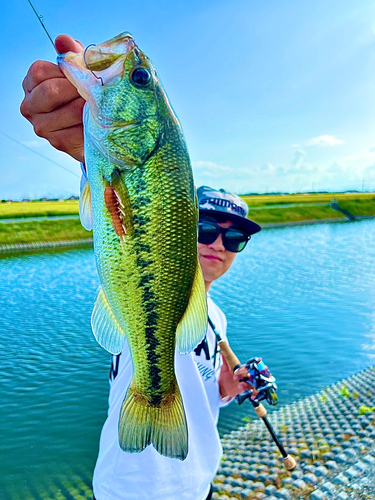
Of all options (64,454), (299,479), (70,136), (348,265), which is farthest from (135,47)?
(348,265)

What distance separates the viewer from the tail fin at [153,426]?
5.46 feet

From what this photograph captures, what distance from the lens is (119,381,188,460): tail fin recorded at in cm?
166

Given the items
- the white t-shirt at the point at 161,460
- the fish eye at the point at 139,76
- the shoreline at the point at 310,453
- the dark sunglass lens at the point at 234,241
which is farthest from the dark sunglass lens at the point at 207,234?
the shoreline at the point at 310,453

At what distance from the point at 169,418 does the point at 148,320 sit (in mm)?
449

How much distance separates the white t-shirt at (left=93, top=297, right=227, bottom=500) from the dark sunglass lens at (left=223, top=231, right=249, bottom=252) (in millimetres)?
1073

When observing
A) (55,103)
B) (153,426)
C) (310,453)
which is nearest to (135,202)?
(55,103)

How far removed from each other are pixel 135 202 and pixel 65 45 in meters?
0.72

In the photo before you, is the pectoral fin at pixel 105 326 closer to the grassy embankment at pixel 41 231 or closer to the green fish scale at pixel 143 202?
the green fish scale at pixel 143 202

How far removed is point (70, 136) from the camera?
1851mm

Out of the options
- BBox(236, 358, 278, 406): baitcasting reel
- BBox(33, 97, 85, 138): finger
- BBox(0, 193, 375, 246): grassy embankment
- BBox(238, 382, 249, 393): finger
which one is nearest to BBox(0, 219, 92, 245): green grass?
BBox(0, 193, 375, 246): grassy embankment

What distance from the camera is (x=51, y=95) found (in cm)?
166

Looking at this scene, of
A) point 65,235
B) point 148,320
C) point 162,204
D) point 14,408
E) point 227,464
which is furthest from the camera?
point 65,235

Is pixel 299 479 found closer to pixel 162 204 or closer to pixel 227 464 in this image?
pixel 227 464

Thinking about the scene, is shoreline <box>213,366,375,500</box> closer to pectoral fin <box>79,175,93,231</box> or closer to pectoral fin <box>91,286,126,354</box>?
pectoral fin <box>91,286,126,354</box>
